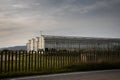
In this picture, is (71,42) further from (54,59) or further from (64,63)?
(54,59)

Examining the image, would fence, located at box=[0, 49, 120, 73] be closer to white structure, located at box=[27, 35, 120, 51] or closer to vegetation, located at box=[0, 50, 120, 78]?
vegetation, located at box=[0, 50, 120, 78]

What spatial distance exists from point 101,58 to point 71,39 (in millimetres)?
41780

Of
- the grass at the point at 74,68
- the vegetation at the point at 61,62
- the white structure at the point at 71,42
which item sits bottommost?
the grass at the point at 74,68

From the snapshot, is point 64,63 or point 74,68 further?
point 64,63

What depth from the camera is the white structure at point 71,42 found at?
54625 mm

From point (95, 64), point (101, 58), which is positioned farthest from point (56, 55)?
point (101, 58)

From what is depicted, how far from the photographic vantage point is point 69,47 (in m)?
58.0

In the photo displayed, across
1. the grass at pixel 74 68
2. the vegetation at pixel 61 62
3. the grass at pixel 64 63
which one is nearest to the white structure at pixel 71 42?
the vegetation at pixel 61 62

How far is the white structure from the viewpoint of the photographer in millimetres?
54625

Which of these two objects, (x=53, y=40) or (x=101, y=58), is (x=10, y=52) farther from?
(x=53, y=40)

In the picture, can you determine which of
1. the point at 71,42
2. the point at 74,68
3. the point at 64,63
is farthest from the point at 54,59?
the point at 71,42

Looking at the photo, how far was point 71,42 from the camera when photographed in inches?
2295

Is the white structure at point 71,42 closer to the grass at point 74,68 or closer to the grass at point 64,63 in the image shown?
the grass at point 64,63

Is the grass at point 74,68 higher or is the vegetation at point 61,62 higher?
the vegetation at point 61,62
